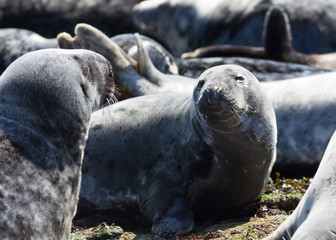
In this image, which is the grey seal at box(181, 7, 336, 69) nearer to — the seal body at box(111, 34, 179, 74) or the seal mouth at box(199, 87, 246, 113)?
the seal body at box(111, 34, 179, 74)

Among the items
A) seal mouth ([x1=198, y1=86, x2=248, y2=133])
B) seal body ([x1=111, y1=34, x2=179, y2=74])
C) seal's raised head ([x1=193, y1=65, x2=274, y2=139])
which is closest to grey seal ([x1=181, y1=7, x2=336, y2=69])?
seal body ([x1=111, y1=34, x2=179, y2=74])

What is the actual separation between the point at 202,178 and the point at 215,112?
1.95 ft

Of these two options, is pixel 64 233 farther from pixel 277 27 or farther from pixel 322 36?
pixel 322 36

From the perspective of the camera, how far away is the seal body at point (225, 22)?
989 centimetres

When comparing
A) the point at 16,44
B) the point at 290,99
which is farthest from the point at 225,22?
the point at 290,99

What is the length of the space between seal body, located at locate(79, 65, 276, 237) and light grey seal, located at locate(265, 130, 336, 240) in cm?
112

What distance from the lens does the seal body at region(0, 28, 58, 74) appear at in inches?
358

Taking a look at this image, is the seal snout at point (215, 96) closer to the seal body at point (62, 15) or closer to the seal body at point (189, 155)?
the seal body at point (189, 155)

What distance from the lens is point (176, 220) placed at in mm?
4887

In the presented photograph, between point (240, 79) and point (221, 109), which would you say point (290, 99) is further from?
point (221, 109)

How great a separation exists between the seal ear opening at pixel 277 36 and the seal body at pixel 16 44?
272 cm

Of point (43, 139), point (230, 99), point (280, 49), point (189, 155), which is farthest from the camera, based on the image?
point (280, 49)

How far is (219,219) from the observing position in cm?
520

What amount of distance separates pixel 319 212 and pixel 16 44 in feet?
22.5
